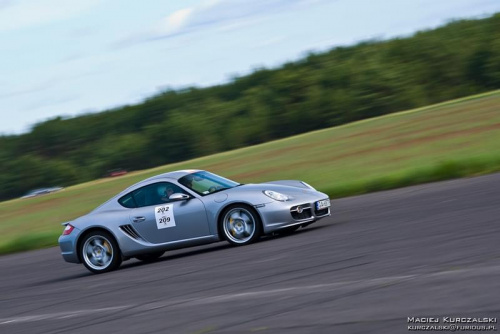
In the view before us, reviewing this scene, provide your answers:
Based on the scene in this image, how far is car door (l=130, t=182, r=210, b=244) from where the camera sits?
39.4 feet

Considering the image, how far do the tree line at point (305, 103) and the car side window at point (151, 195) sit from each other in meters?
81.7

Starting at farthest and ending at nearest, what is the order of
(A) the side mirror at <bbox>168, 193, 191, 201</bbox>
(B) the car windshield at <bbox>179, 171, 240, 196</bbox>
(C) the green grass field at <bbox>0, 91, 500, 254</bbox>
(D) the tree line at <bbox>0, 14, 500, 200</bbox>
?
(D) the tree line at <bbox>0, 14, 500, 200</bbox>
(C) the green grass field at <bbox>0, 91, 500, 254</bbox>
(B) the car windshield at <bbox>179, 171, 240, 196</bbox>
(A) the side mirror at <bbox>168, 193, 191, 201</bbox>

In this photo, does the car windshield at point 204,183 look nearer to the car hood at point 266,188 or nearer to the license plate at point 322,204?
the car hood at point 266,188

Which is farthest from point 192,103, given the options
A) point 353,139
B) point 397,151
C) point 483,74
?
point 397,151

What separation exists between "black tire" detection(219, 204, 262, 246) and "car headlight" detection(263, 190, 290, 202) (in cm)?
34

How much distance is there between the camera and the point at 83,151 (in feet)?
391

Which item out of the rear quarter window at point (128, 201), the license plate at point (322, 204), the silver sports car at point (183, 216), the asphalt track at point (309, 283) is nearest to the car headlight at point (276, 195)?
the silver sports car at point (183, 216)

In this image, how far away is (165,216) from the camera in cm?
1225

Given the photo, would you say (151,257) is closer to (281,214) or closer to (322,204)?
(281,214)

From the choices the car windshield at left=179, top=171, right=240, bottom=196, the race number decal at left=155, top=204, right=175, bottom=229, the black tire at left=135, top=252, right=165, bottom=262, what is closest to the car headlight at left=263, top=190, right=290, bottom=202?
the car windshield at left=179, top=171, right=240, bottom=196

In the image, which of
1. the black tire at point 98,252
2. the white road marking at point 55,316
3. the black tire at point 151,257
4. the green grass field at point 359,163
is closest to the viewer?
the white road marking at point 55,316

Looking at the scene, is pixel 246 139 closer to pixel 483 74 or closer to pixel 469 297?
pixel 483 74

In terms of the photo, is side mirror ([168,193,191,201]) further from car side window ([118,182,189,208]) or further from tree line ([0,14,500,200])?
tree line ([0,14,500,200])

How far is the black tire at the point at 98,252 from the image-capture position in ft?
41.4
